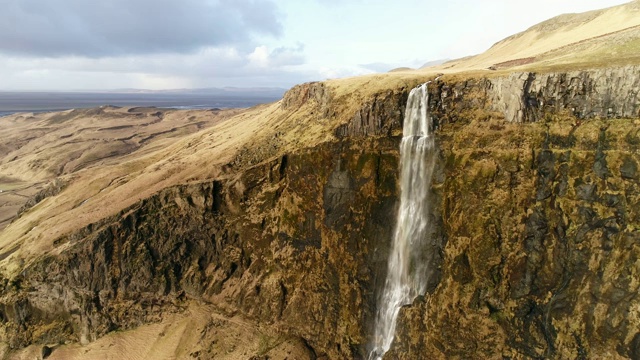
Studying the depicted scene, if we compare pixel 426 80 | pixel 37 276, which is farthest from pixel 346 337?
pixel 37 276

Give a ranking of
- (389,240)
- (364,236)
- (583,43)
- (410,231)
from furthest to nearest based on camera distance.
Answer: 1. (583,43)
2. (364,236)
3. (389,240)
4. (410,231)

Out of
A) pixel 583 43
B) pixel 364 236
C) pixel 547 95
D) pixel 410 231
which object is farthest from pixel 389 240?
pixel 583 43

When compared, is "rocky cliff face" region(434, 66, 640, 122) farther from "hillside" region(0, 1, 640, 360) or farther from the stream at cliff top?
the stream at cliff top

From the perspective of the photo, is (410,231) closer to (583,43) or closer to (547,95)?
(547,95)

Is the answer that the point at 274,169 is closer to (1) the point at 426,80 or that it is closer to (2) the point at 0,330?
(1) the point at 426,80

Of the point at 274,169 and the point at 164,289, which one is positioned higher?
the point at 274,169

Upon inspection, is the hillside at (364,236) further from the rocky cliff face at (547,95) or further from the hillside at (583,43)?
the hillside at (583,43)
